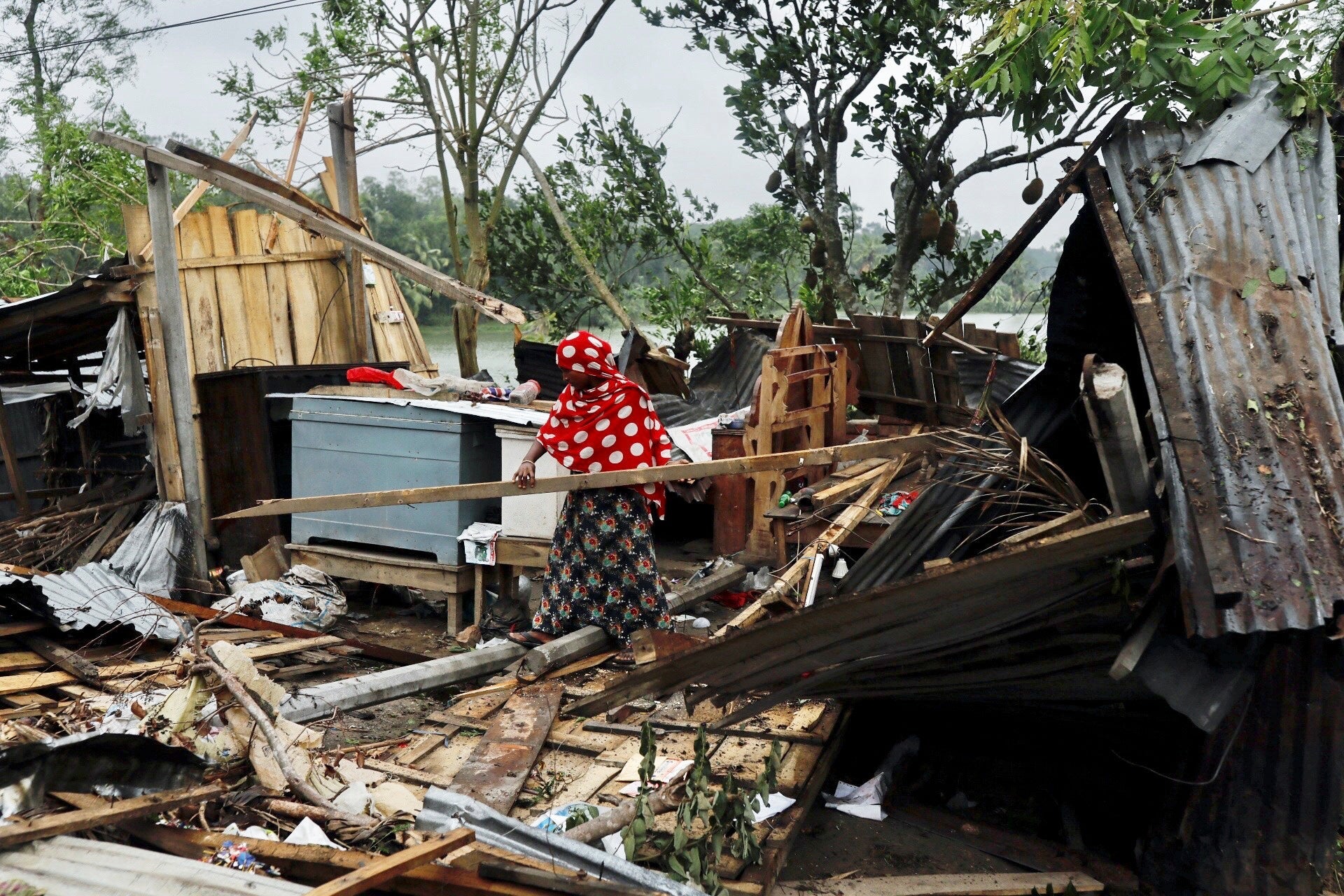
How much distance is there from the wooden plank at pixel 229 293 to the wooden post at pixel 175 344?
543mm

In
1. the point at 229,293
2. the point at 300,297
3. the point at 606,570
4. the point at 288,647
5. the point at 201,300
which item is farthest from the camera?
the point at 300,297

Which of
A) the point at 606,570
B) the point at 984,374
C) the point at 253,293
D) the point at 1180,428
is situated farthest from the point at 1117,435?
the point at 253,293

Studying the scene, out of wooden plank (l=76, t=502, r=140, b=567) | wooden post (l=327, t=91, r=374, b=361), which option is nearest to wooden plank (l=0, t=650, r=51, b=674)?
wooden plank (l=76, t=502, r=140, b=567)

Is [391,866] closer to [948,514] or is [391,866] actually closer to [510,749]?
[510,749]

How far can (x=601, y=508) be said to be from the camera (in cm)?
603

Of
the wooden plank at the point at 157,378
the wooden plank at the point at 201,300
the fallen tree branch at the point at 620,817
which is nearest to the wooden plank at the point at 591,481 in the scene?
the fallen tree branch at the point at 620,817

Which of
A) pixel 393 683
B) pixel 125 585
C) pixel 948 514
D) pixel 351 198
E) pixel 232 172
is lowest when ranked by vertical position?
pixel 393 683

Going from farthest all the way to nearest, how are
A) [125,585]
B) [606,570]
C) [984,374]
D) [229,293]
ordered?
1. [984,374]
2. [229,293]
3. [125,585]
4. [606,570]

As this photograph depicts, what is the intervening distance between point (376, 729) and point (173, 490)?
427cm

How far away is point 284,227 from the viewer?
9648 millimetres

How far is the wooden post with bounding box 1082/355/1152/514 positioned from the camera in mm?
2936

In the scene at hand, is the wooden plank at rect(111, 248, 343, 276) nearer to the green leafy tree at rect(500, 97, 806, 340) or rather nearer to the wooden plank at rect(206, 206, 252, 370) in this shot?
the wooden plank at rect(206, 206, 252, 370)

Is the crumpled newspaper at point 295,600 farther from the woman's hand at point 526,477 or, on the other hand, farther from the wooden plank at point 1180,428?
the wooden plank at point 1180,428

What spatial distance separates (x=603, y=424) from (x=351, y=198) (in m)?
5.94
